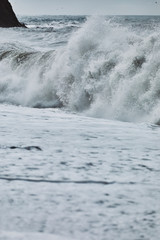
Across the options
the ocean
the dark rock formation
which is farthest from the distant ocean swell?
the dark rock formation

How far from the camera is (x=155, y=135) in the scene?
2.88 m

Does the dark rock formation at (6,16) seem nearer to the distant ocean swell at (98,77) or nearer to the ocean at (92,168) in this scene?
the distant ocean swell at (98,77)

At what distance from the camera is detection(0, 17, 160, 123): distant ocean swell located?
4.82 metres

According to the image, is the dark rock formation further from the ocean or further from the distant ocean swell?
the ocean

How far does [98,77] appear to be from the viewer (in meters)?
5.80

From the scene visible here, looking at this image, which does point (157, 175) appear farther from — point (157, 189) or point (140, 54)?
point (140, 54)

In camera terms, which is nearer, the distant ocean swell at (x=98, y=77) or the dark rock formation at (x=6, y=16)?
the distant ocean swell at (x=98, y=77)

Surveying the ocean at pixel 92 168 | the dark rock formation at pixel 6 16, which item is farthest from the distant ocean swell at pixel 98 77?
the dark rock formation at pixel 6 16

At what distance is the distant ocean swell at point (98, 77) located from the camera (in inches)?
190

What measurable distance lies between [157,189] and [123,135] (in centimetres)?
115

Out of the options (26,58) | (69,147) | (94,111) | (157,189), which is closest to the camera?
(157,189)

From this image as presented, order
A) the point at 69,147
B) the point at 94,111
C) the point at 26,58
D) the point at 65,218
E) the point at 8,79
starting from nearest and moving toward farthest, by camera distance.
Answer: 1. the point at 65,218
2. the point at 69,147
3. the point at 94,111
4. the point at 8,79
5. the point at 26,58

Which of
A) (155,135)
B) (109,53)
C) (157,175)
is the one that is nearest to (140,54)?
(109,53)

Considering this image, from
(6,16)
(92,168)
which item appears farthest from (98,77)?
(6,16)
